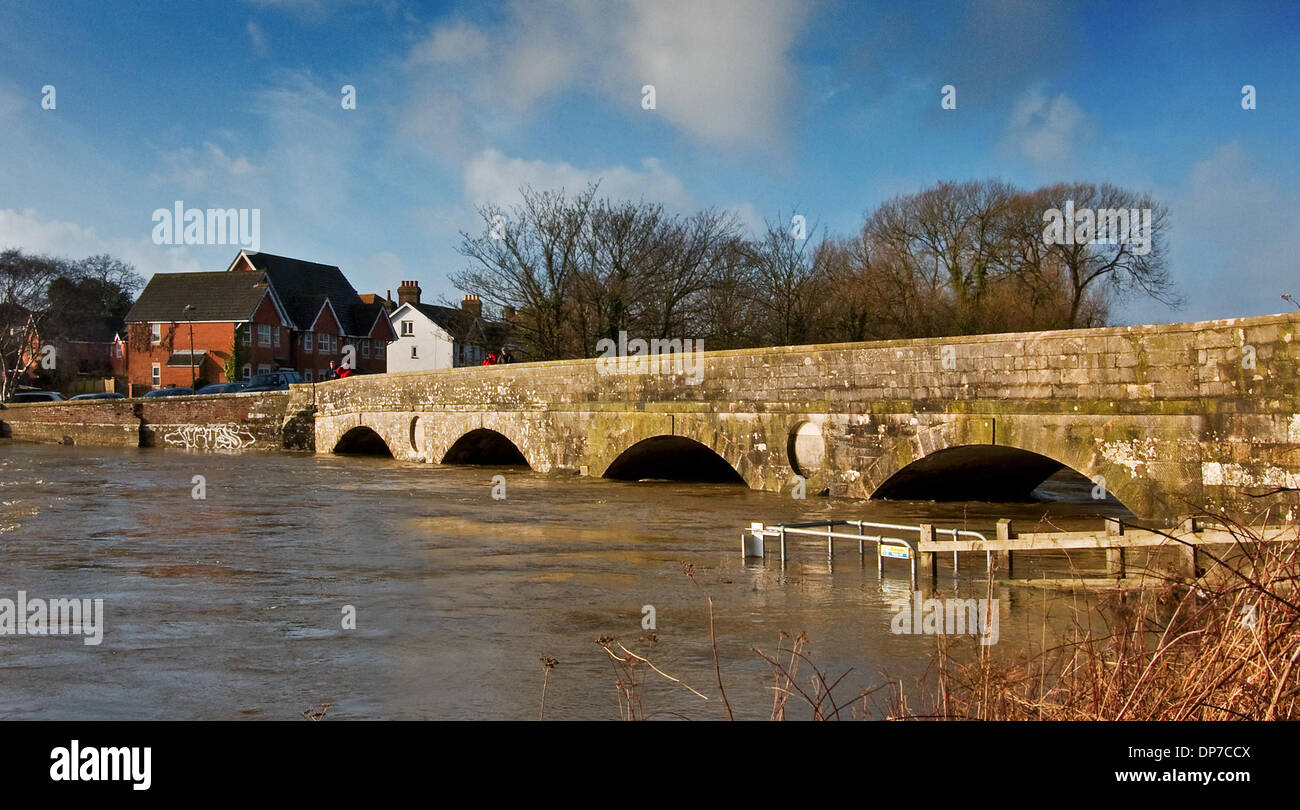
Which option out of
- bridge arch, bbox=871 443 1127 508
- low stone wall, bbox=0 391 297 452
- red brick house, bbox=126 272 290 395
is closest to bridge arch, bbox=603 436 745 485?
bridge arch, bbox=871 443 1127 508

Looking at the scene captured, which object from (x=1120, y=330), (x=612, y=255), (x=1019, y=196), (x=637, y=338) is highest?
(x=1019, y=196)

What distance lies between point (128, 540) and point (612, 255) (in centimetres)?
2391

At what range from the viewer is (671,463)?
840 inches

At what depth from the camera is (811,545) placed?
1209 centimetres

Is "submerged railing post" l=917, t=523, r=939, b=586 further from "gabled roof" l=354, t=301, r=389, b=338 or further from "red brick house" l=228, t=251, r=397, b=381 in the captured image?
"gabled roof" l=354, t=301, r=389, b=338

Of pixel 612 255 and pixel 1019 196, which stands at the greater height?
pixel 1019 196

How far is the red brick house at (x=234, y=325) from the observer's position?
5731cm

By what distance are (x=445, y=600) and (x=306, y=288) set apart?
193 ft

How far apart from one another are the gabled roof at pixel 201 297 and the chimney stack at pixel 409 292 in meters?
8.62

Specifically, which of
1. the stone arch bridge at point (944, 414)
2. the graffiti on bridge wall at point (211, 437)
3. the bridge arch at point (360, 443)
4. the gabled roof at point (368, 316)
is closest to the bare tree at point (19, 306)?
the gabled roof at point (368, 316)

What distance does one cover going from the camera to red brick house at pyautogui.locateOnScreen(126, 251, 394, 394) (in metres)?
57.3
